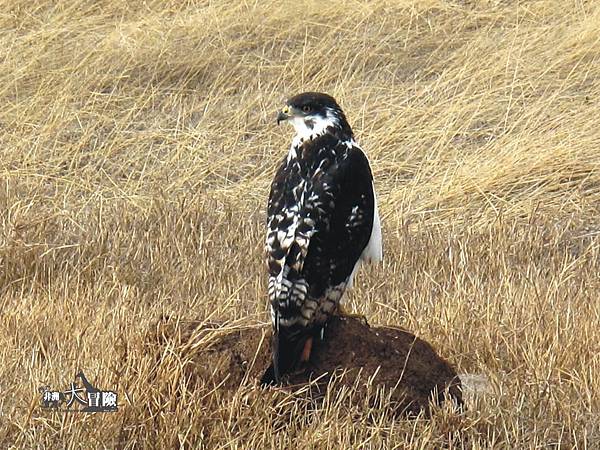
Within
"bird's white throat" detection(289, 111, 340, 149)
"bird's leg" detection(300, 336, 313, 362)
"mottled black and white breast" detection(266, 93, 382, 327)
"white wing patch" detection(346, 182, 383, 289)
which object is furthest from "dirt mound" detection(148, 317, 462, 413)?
"bird's white throat" detection(289, 111, 340, 149)

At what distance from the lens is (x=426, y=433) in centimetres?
456

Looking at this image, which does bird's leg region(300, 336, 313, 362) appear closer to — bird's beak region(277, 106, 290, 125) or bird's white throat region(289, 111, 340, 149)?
bird's white throat region(289, 111, 340, 149)

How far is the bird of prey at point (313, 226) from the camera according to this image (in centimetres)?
478

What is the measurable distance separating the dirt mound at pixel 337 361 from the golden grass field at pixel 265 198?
9cm

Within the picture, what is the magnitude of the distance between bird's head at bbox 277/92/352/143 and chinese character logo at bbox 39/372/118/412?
1380 mm

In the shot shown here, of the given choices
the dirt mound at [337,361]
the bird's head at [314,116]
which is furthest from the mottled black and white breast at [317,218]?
the dirt mound at [337,361]

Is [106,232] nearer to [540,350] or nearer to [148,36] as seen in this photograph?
[540,350]

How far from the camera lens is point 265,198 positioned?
9.67 metres

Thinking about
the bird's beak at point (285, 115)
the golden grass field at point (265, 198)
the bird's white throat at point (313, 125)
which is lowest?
the golden grass field at point (265, 198)

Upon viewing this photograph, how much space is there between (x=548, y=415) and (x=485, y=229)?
12.1 ft

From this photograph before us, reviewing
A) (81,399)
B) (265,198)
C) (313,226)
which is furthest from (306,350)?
(265,198)

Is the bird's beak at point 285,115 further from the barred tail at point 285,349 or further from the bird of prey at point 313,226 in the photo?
the barred tail at point 285,349

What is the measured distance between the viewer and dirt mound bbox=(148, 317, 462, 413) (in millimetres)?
4816

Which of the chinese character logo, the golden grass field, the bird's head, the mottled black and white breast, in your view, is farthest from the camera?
the bird's head
